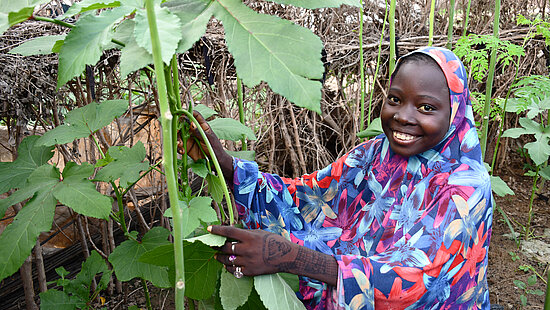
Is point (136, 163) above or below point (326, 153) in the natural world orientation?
above

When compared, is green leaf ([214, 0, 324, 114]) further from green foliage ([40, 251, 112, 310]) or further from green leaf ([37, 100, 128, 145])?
green foliage ([40, 251, 112, 310])

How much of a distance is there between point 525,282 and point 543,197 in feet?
4.31

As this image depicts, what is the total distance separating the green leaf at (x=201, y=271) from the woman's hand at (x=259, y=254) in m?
0.04

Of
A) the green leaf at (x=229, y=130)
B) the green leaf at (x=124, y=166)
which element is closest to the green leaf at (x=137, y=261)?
the green leaf at (x=124, y=166)

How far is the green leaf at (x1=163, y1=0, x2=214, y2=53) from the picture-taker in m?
0.70

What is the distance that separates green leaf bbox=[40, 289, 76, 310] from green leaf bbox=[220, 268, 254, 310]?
1.01 metres

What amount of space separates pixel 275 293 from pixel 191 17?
24.5 inches

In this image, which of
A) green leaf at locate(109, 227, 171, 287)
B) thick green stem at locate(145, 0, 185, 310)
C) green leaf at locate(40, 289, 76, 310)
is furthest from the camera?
green leaf at locate(40, 289, 76, 310)

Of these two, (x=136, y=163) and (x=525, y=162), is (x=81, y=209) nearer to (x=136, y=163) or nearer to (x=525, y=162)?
(x=136, y=163)

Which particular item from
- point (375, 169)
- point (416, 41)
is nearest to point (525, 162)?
point (416, 41)

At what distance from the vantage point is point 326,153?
3.07 meters

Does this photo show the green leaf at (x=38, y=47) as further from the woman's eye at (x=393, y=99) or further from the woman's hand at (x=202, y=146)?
the woman's eye at (x=393, y=99)

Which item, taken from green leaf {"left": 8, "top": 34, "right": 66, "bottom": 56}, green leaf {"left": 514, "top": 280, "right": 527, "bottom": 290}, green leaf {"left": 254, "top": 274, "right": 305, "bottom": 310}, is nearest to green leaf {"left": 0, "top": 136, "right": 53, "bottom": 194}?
green leaf {"left": 8, "top": 34, "right": 66, "bottom": 56}

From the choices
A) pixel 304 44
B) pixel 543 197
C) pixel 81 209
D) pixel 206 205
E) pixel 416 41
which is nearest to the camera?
pixel 304 44
